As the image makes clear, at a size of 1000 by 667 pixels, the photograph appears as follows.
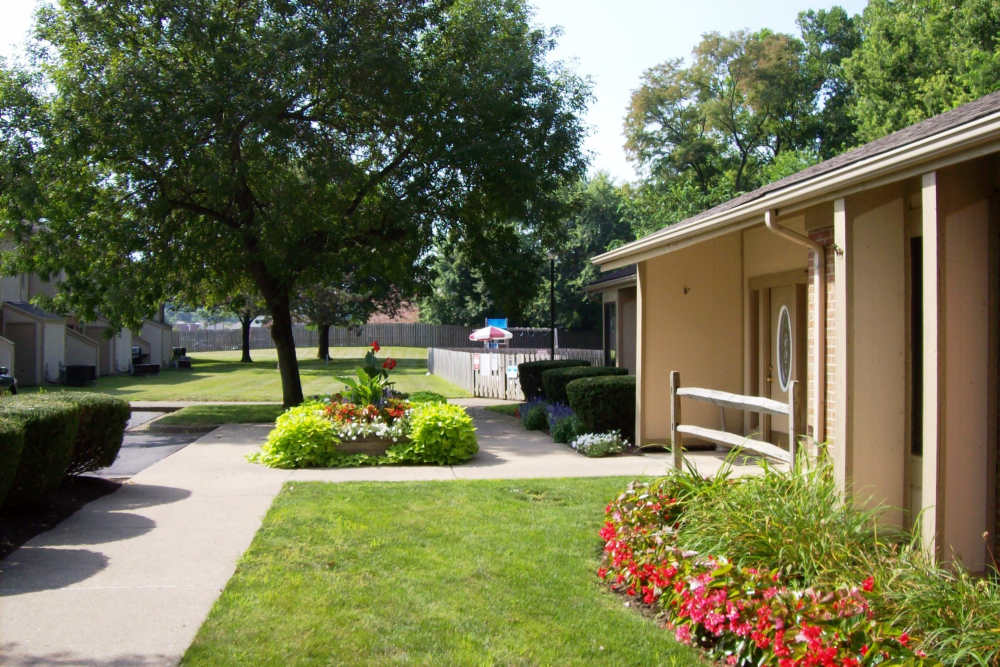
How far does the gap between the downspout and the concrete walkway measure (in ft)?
9.88

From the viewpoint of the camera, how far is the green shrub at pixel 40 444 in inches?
278

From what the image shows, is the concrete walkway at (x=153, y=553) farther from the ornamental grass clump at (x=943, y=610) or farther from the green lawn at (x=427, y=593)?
the ornamental grass clump at (x=943, y=610)

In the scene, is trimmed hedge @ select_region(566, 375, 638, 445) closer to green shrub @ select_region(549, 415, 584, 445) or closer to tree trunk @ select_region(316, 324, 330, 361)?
green shrub @ select_region(549, 415, 584, 445)

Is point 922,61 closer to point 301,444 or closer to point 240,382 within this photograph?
point 301,444

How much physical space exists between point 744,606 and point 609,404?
26.4ft

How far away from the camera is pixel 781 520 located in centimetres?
484

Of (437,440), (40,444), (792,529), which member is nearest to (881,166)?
(792,529)

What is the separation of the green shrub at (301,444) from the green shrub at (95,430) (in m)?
2.14

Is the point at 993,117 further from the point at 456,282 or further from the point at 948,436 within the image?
the point at 456,282

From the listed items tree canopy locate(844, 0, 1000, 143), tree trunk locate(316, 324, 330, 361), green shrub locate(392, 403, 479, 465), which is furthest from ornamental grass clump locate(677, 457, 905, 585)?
tree trunk locate(316, 324, 330, 361)

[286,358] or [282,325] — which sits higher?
[282,325]

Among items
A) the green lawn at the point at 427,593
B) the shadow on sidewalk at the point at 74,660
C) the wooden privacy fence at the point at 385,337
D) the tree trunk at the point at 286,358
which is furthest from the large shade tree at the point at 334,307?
the shadow on sidewalk at the point at 74,660

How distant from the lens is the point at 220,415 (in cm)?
1795

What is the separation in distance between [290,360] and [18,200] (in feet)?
20.5
